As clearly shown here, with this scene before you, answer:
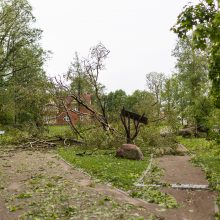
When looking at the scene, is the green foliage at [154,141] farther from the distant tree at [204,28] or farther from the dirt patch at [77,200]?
the distant tree at [204,28]

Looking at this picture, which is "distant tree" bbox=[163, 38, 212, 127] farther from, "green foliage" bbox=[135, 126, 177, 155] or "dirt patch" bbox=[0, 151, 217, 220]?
"dirt patch" bbox=[0, 151, 217, 220]

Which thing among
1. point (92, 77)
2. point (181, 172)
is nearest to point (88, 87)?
point (92, 77)

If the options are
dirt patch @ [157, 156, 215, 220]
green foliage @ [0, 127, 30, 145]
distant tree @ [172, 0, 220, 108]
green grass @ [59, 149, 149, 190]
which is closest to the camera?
distant tree @ [172, 0, 220, 108]

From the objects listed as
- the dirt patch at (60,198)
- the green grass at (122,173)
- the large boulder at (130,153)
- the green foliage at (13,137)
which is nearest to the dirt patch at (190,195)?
the green grass at (122,173)

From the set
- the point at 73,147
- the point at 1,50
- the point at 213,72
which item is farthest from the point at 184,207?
the point at 1,50

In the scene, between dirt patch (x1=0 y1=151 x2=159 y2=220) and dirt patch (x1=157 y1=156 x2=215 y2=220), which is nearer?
dirt patch (x1=0 y1=151 x2=159 y2=220)

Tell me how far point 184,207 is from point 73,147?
11.8 m

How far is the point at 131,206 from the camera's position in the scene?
7031mm

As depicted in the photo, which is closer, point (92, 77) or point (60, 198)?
point (60, 198)

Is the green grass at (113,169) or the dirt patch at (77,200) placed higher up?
the green grass at (113,169)

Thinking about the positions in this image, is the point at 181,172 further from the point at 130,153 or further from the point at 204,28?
the point at 204,28

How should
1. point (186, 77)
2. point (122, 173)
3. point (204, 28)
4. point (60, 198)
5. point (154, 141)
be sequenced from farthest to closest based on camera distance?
point (186, 77) < point (154, 141) < point (122, 173) < point (60, 198) < point (204, 28)

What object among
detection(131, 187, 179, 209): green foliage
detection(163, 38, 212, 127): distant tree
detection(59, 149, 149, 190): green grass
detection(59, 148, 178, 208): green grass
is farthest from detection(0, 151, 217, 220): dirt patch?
detection(163, 38, 212, 127): distant tree

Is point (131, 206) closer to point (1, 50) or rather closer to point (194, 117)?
point (194, 117)
